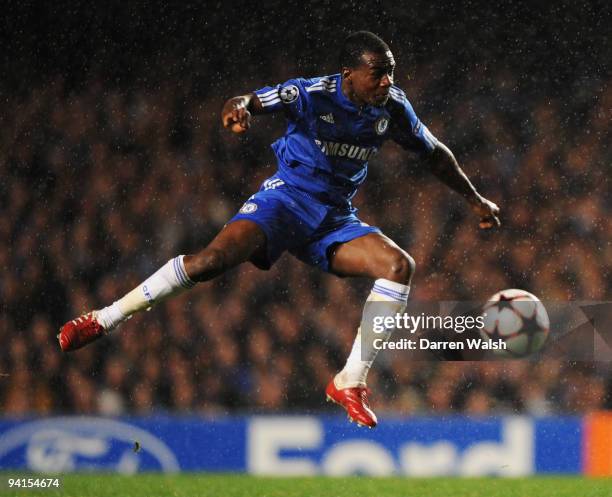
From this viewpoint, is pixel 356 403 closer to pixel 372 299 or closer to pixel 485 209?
pixel 372 299

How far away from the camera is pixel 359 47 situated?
4.26 meters

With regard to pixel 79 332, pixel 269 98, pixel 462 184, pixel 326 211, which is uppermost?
pixel 269 98

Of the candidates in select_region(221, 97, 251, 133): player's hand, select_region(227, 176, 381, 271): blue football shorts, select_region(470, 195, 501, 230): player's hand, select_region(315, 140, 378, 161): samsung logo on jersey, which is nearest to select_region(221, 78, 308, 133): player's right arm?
select_region(221, 97, 251, 133): player's hand

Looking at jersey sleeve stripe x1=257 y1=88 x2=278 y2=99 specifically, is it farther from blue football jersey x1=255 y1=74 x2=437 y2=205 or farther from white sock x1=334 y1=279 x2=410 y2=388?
white sock x1=334 y1=279 x2=410 y2=388

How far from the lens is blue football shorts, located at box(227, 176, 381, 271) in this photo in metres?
4.43

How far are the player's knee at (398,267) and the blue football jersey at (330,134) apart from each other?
0.44m

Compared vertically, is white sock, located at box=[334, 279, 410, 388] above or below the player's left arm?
below

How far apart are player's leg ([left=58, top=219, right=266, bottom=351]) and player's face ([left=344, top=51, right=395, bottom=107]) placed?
29.8 inches

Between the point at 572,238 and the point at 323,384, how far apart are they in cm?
280

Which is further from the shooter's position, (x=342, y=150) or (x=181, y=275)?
(x=342, y=150)

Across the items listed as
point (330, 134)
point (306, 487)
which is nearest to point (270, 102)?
point (330, 134)

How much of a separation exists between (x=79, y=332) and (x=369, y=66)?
5.71 feet

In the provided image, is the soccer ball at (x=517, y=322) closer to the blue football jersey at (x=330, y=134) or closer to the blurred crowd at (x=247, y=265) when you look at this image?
the blue football jersey at (x=330, y=134)

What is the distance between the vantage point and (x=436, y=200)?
9336mm
